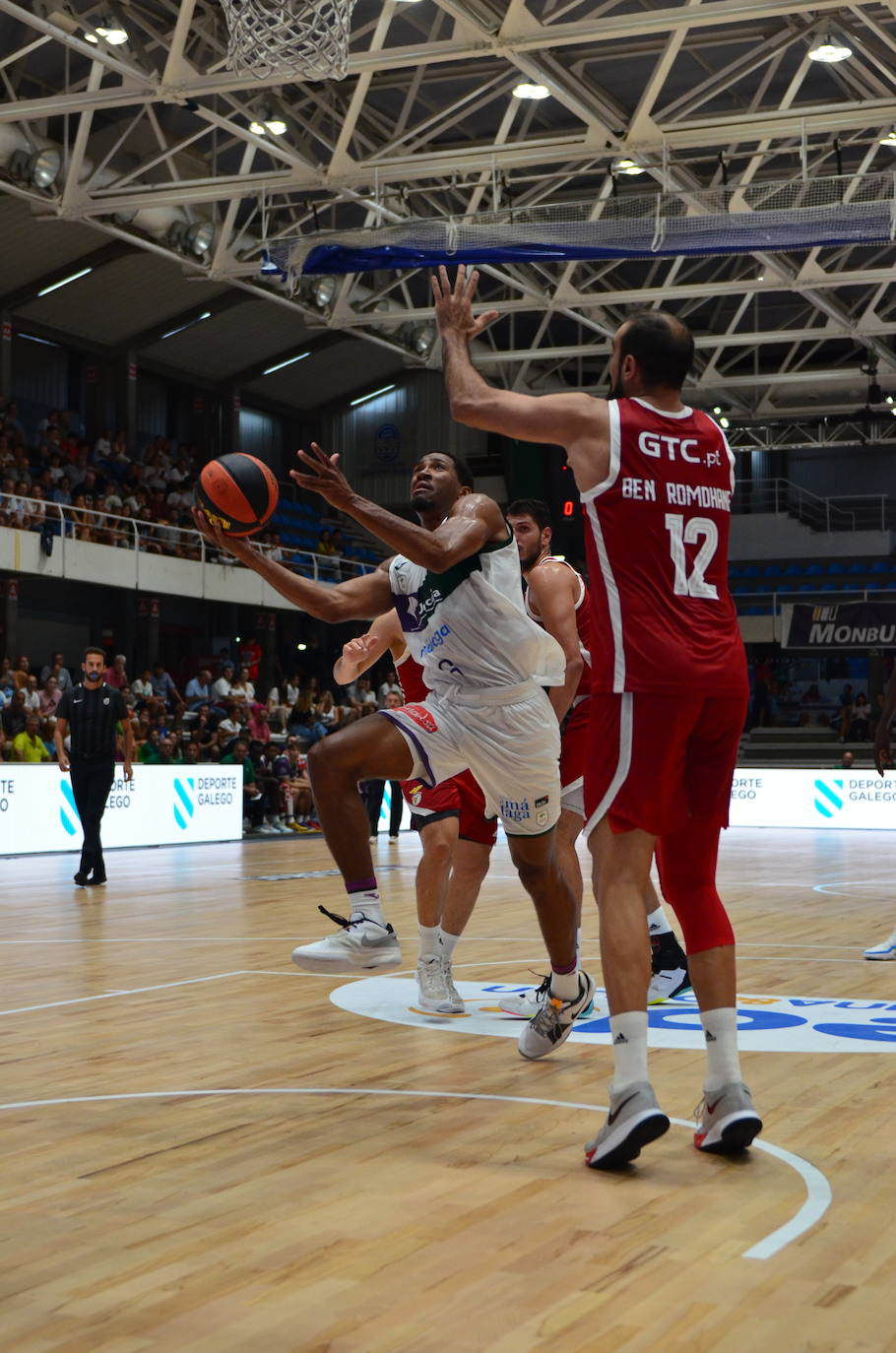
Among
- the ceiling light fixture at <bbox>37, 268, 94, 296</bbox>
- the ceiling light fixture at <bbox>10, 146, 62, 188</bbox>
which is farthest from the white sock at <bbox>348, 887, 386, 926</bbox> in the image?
the ceiling light fixture at <bbox>37, 268, 94, 296</bbox>

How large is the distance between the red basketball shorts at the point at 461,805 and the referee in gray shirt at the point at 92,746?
6.41m

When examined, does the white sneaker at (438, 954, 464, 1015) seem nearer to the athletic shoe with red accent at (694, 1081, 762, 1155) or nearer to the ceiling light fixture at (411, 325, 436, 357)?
the athletic shoe with red accent at (694, 1081, 762, 1155)

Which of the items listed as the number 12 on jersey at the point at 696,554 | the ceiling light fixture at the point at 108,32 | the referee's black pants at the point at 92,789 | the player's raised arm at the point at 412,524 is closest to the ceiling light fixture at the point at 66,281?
the ceiling light fixture at the point at 108,32

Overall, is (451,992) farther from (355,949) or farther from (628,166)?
(628,166)

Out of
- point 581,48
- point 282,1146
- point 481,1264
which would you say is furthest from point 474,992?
point 581,48

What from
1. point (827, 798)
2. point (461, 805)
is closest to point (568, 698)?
point (461, 805)

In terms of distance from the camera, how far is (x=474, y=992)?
6.07 metres

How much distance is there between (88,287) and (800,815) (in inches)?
578

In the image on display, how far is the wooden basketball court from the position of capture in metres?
2.39

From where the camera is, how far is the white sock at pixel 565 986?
474cm

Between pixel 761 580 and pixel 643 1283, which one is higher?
pixel 761 580

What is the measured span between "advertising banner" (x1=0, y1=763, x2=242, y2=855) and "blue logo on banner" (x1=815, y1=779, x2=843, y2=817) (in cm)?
864

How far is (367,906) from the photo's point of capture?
15.5 feet

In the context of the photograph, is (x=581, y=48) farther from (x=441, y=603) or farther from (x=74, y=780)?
(x=441, y=603)
